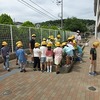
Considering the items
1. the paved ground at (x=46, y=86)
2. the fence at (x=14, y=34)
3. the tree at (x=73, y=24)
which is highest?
the tree at (x=73, y=24)

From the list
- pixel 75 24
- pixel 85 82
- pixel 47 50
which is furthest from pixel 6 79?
pixel 75 24

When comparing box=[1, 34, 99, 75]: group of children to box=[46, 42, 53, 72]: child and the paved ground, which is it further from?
the paved ground

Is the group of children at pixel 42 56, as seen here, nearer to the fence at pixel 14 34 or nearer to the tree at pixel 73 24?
the fence at pixel 14 34

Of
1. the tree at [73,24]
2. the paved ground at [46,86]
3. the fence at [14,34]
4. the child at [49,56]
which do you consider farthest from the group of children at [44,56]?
the tree at [73,24]

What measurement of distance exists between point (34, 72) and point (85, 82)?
8.46ft

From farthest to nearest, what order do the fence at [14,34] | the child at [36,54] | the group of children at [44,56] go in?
the fence at [14,34] < the child at [36,54] < the group of children at [44,56]

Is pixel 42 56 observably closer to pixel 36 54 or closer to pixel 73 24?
pixel 36 54

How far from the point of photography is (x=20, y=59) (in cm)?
824

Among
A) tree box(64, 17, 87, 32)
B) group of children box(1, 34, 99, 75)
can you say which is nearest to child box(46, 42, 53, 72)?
group of children box(1, 34, 99, 75)

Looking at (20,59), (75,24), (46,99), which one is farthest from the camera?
(75,24)

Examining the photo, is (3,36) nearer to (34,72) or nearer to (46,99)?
(34,72)

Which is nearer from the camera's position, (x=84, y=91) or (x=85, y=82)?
(x=84, y=91)

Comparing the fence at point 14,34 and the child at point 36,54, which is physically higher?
the fence at point 14,34

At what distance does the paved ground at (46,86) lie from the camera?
5465mm
